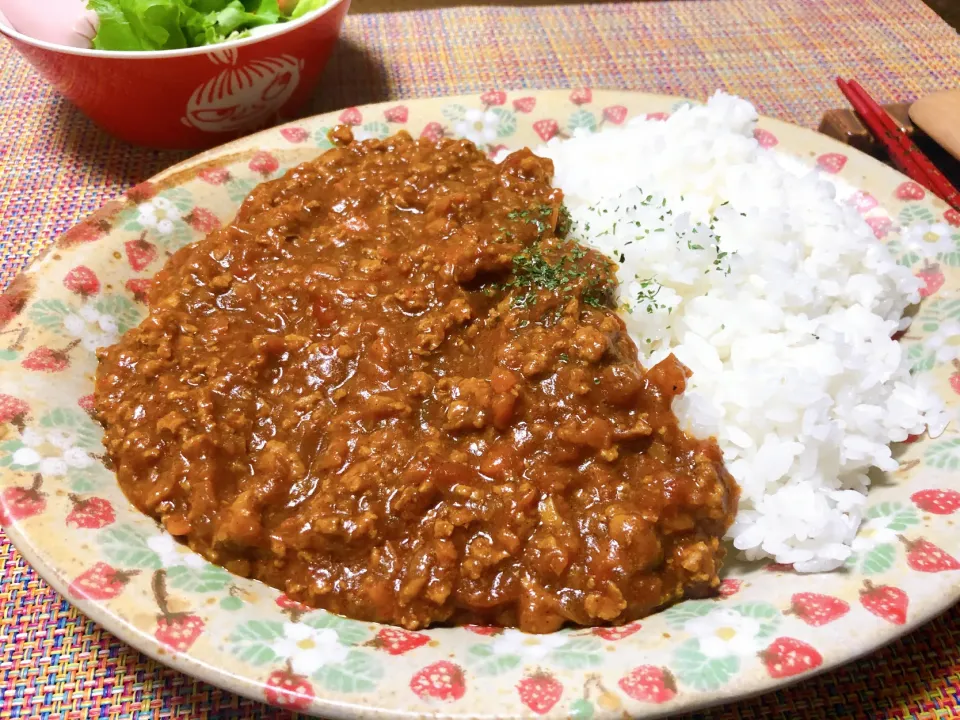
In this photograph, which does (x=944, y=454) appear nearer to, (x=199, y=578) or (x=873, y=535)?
(x=873, y=535)

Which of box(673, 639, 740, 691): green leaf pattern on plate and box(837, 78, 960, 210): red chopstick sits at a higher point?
box(837, 78, 960, 210): red chopstick

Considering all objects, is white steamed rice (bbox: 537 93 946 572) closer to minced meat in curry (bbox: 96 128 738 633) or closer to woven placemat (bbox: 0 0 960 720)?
minced meat in curry (bbox: 96 128 738 633)

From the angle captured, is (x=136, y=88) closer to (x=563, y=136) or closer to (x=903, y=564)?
(x=563, y=136)

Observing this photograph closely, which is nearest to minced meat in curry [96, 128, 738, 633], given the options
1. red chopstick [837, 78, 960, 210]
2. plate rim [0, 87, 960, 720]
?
plate rim [0, 87, 960, 720]

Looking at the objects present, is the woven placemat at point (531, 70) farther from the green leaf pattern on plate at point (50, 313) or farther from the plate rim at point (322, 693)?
the green leaf pattern on plate at point (50, 313)

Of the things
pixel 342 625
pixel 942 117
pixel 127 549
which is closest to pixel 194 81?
pixel 127 549

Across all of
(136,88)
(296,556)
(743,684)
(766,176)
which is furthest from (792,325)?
(136,88)
